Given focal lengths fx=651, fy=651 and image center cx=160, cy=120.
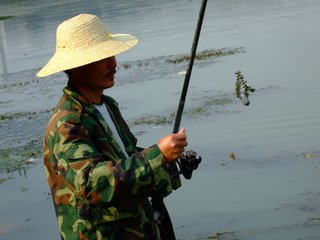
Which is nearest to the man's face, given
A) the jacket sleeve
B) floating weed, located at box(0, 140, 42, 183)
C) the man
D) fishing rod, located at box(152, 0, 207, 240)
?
the man

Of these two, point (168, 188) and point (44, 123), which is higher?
point (168, 188)

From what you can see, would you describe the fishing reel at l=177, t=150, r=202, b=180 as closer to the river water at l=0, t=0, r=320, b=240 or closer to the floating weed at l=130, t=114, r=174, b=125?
the river water at l=0, t=0, r=320, b=240

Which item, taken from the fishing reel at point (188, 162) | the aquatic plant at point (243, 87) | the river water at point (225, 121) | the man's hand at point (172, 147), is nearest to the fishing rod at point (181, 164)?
the fishing reel at point (188, 162)

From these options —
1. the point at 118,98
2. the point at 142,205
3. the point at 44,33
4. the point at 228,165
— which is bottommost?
the point at 44,33

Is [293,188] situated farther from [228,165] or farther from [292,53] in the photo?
[292,53]

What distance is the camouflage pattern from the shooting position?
8.55ft

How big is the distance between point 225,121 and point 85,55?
707 centimetres

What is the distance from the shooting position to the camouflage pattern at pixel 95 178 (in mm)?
2607

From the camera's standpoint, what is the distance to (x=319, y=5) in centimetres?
2270

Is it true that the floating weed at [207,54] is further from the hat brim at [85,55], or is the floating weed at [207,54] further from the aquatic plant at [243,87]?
the hat brim at [85,55]

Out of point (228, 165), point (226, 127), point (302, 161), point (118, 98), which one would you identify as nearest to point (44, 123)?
point (118, 98)

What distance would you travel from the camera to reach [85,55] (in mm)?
2875

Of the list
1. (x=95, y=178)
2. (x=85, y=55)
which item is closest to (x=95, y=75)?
(x=85, y=55)

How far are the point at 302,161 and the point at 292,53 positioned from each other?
6.80 meters
